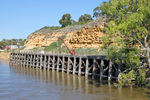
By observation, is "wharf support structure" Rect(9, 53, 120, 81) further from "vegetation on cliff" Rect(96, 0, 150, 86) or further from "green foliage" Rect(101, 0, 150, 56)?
"green foliage" Rect(101, 0, 150, 56)

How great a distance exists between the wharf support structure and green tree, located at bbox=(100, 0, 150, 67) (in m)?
5.58

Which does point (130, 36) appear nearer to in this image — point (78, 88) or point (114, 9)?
point (114, 9)

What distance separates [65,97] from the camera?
52.1 ft

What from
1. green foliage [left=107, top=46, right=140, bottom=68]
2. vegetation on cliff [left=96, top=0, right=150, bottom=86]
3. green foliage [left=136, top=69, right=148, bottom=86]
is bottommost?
green foliage [left=136, top=69, right=148, bottom=86]

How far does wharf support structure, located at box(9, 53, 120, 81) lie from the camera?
23347 mm

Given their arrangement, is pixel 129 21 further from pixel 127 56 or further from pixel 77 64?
pixel 77 64

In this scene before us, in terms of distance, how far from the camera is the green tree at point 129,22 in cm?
1483

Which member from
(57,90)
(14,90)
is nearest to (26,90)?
(14,90)

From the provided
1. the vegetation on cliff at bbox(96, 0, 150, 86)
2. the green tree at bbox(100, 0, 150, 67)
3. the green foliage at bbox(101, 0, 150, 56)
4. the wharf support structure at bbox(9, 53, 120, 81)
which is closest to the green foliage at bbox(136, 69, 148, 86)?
the vegetation on cliff at bbox(96, 0, 150, 86)

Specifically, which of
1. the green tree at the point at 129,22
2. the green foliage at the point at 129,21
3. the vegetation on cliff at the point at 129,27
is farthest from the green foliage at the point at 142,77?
the green foliage at the point at 129,21

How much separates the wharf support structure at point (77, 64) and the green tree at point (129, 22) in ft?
18.3

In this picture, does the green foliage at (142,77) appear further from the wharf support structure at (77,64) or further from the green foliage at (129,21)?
the wharf support structure at (77,64)

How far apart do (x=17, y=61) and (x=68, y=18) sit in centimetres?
5458

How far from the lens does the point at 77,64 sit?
96.3 feet
